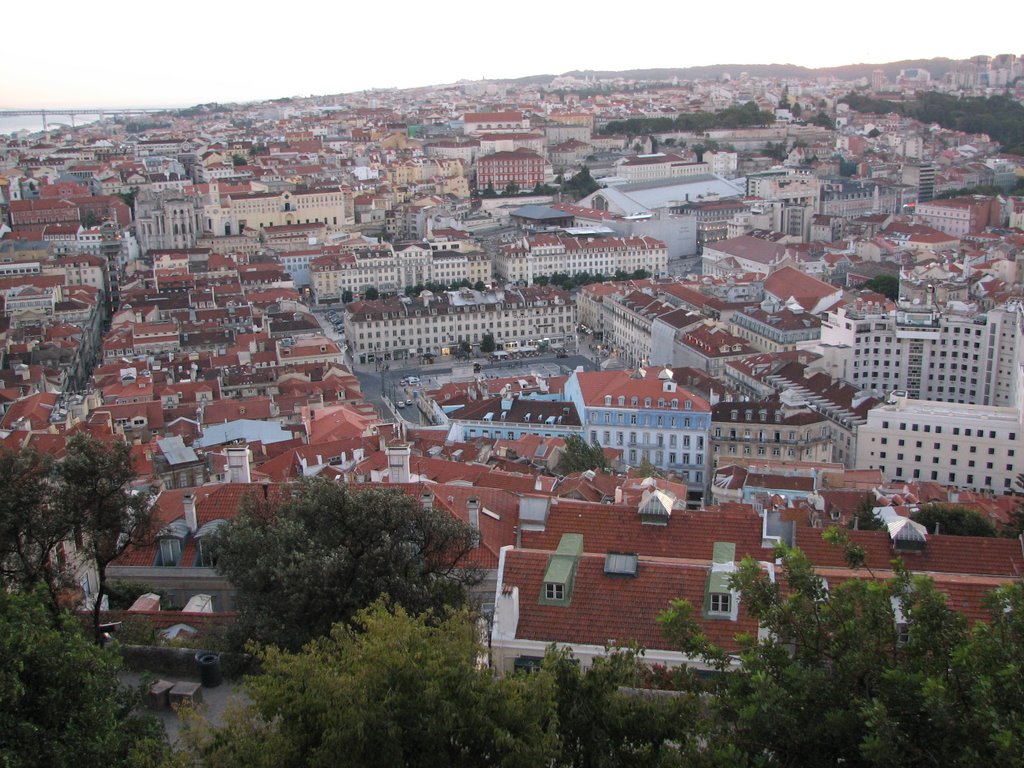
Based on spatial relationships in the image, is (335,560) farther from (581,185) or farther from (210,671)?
(581,185)

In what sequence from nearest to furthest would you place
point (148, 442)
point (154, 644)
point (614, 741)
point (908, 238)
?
point (614, 741), point (154, 644), point (148, 442), point (908, 238)

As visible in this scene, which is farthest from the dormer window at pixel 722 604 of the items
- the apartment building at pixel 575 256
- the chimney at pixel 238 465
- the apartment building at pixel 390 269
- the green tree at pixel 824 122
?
the green tree at pixel 824 122

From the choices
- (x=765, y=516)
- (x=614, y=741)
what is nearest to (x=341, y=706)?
(x=614, y=741)

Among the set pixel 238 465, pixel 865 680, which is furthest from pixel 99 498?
pixel 865 680

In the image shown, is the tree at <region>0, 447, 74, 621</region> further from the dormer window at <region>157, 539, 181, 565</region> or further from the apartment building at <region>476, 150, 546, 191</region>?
the apartment building at <region>476, 150, 546, 191</region>

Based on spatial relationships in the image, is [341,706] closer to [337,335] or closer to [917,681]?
[917,681]

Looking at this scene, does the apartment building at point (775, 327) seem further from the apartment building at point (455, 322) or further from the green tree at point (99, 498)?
the green tree at point (99, 498)

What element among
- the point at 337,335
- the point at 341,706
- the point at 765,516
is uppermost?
the point at 341,706
